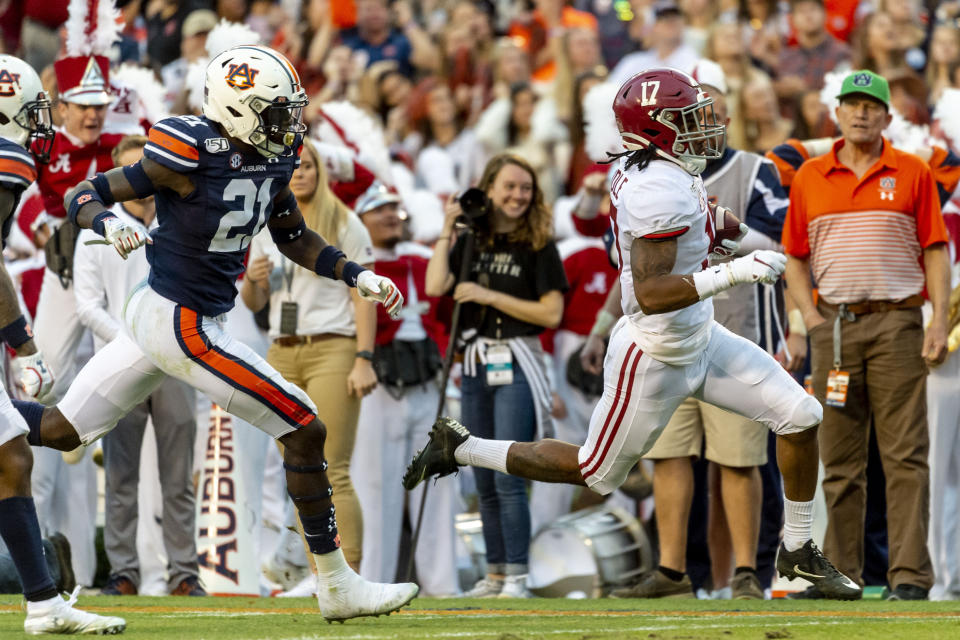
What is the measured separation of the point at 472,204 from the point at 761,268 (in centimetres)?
277

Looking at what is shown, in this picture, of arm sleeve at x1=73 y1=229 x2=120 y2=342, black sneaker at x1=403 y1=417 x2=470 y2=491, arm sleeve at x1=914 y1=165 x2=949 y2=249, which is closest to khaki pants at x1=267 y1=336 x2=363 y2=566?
arm sleeve at x1=73 y1=229 x2=120 y2=342

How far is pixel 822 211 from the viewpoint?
7.31 m

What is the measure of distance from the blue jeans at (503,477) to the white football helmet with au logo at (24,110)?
2472mm

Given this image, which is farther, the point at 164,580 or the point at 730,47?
the point at 730,47

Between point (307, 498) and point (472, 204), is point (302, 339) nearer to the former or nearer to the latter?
point (472, 204)

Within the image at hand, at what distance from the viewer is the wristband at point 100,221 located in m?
5.46

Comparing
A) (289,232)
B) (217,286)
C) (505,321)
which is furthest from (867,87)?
(217,286)

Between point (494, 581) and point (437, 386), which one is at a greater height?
point (437, 386)

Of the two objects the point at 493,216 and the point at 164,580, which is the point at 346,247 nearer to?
the point at 493,216

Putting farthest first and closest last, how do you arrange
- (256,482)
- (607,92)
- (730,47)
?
(730,47) < (607,92) < (256,482)

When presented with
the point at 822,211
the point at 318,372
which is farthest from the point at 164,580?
the point at 822,211

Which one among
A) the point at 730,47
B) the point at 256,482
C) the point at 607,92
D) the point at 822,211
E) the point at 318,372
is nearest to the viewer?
the point at 822,211

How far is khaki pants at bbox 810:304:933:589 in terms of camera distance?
718cm

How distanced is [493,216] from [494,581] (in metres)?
1.85
